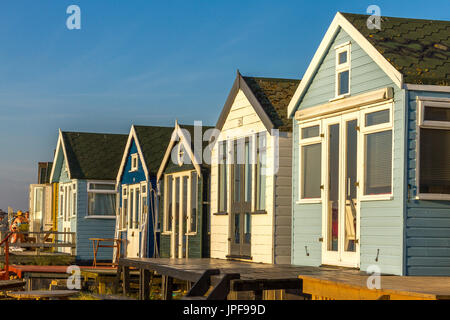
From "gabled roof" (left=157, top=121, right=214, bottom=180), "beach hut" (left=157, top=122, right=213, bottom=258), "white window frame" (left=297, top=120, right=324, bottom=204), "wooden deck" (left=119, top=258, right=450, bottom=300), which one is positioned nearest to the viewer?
"wooden deck" (left=119, top=258, right=450, bottom=300)

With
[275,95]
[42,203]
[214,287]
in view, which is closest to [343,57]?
[275,95]

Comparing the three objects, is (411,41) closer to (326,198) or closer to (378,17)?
(378,17)

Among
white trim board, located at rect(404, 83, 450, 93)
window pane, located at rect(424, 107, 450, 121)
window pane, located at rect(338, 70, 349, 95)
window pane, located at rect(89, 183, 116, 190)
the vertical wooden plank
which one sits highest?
window pane, located at rect(338, 70, 349, 95)

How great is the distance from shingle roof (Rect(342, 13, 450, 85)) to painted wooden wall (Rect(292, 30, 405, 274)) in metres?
0.30

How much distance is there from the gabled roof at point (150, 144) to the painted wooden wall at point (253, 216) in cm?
726

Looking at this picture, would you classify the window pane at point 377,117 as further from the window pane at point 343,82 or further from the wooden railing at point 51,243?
the wooden railing at point 51,243

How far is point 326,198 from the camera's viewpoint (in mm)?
14375

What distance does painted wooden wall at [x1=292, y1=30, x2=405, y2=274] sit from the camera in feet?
40.2

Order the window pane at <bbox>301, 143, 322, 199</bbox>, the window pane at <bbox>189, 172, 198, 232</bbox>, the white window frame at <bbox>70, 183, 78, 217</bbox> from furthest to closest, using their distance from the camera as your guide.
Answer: the white window frame at <bbox>70, 183, 78, 217</bbox> → the window pane at <bbox>189, 172, 198, 232</bbox> → the window pane at <bbox>301, 143, 322, 199</bbox>

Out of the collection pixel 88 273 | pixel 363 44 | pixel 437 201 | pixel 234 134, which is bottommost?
pixel 88 273

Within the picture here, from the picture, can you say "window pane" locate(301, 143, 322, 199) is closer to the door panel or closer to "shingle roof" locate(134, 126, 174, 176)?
the door panel

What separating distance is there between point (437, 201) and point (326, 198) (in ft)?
8.64

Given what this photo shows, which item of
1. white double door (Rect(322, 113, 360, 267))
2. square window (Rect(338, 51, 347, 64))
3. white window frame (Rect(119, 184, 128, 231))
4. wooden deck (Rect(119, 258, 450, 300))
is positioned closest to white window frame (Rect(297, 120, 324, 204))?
white double door (Rect(322, 113, 360, 267))
